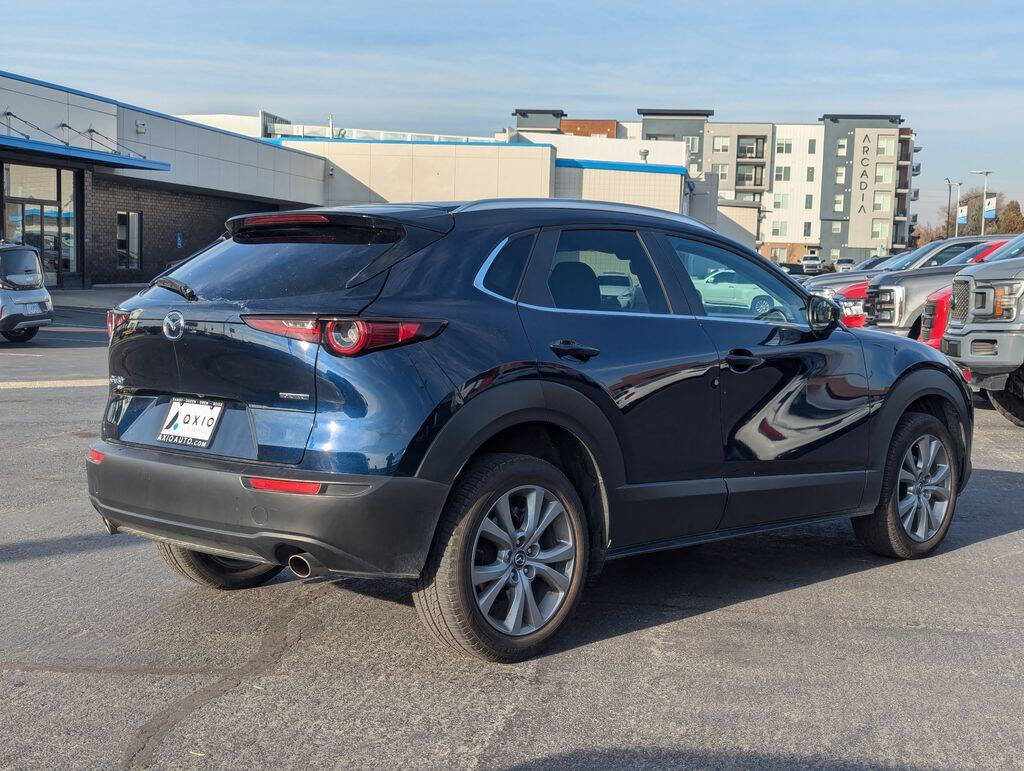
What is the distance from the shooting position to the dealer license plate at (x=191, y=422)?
420cm

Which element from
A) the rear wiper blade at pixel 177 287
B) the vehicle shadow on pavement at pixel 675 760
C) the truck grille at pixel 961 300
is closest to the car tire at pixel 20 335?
the truck grille at pixel 961 300

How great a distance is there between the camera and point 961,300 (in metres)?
11.5

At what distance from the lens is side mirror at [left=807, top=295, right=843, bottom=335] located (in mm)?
5559

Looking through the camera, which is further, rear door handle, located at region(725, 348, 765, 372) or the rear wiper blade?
rear door handle, located at region(725, 348, 765, 372)

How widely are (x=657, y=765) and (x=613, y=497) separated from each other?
1361 mm

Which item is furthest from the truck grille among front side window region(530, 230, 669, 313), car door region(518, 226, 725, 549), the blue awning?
the blue awning

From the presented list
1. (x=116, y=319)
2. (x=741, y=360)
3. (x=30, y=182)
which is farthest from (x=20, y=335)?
(x=741, y=360)

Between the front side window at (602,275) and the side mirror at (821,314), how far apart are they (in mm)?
998

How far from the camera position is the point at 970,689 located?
163 inches

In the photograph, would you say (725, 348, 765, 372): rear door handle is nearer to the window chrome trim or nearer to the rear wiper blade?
the window chrome trim

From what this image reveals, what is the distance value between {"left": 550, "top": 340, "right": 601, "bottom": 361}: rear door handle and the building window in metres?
35.2

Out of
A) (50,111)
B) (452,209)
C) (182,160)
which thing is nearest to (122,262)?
(182,160)

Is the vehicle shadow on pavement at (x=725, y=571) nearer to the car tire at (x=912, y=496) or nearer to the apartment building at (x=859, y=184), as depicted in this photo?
the car tire at (x=912, y=496)

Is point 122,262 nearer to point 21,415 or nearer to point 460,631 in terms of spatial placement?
point 21,415
